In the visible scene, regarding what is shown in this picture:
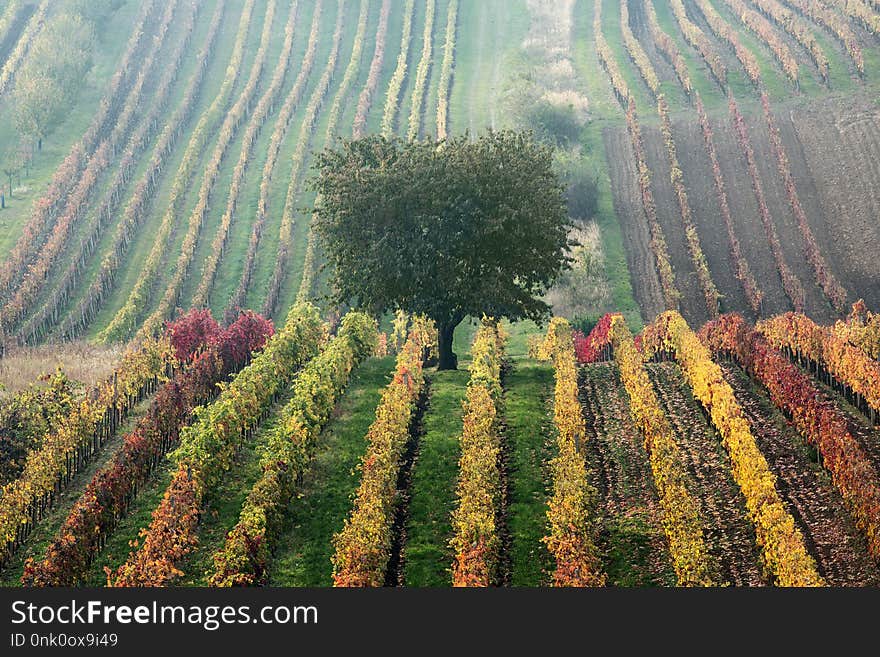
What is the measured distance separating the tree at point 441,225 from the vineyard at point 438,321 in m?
1.28

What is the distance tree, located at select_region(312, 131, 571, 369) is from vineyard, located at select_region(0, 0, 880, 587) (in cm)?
128

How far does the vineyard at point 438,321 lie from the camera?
34.8 metres

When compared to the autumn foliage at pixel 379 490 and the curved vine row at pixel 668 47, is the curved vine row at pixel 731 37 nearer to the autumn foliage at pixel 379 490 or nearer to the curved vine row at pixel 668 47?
the curved vine row at pixel 668 47

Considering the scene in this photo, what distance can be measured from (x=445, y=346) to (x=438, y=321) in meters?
1.40

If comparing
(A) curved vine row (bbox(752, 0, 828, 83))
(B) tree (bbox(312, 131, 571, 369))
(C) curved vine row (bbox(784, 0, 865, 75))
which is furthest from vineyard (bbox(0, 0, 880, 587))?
(B) tree (bbox(312, 131, 571, 369))

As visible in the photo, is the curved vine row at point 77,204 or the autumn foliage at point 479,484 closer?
the autumn foliage at point 479,484

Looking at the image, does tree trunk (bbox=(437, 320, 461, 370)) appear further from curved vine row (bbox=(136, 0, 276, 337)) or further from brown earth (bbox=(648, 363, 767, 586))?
curved vine row (bbox=(136, 0, 276, 337))

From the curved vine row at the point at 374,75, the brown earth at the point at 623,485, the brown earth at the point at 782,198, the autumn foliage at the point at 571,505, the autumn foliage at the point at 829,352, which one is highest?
the curved vine row at the point at 374,75

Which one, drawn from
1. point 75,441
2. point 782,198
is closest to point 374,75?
point 782,198

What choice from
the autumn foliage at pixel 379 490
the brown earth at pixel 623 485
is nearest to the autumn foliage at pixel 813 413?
the brown earth at pixel 623 485

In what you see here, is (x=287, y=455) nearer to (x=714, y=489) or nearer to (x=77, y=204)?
(x=714, y=489)

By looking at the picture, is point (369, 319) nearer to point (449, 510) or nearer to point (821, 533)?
point (449, 510)

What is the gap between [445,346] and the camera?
5334 centimetres

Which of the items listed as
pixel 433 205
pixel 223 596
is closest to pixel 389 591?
pixel 223 596
